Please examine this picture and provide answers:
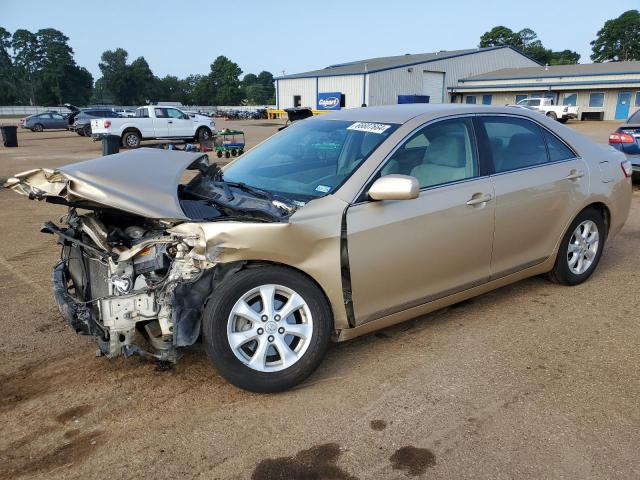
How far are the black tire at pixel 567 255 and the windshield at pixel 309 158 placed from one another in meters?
2.05

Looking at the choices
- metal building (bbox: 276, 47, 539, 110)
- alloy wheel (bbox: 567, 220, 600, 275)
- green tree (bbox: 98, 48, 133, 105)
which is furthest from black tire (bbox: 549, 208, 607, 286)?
green tree (bbox: 98, 48, 133, 105)

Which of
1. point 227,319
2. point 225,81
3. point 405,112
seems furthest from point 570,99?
point 225,81

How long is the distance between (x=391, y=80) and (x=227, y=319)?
149 ft

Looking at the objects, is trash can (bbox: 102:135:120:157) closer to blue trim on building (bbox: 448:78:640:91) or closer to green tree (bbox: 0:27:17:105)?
blue trim on building (bbox: 448:78:640:91)

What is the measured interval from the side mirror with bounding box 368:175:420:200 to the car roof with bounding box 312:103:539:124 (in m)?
0.70

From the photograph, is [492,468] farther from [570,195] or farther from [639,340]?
[570,195]

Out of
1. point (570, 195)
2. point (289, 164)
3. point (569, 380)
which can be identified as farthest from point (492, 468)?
point (570, 195)

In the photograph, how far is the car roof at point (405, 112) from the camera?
3.84m

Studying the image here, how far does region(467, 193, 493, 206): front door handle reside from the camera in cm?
376

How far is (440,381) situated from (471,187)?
140cm

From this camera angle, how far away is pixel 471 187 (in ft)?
12.5

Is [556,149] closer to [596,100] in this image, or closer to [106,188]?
[106,188]

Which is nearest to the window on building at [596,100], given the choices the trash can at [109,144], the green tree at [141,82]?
the trash can at [109,144]

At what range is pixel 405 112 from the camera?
394cm
